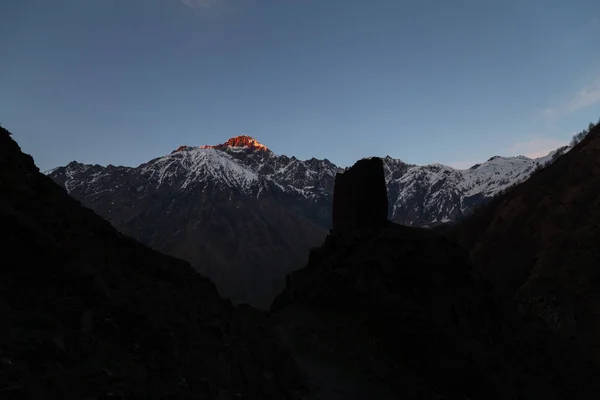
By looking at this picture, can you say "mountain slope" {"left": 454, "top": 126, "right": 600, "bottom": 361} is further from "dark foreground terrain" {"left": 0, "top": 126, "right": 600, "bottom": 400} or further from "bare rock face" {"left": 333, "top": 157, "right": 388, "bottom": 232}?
"bare rock face" {"left": 333, "top": 157, "right": 388, "bottom": 232}

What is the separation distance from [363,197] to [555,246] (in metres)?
35.3

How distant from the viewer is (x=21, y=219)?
11992 millimetres

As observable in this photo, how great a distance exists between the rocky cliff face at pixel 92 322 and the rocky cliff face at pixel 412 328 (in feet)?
25.6

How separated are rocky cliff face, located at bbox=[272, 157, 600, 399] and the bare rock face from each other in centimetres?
33

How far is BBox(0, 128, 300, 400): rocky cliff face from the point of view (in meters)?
9.01

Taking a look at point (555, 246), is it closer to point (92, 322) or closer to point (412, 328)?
point (412, 328)

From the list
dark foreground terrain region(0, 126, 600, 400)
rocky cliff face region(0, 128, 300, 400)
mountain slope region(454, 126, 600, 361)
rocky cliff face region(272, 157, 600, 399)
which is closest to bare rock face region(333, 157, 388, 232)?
dark foreground terrain region(0, 126, 600, 400)

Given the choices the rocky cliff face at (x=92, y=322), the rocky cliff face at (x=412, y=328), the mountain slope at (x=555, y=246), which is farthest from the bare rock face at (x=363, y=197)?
the rocky cliff face at (x=92, y=322)

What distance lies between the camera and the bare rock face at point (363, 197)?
36.2 meters

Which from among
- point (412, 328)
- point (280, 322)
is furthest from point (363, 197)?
point (280, 322)

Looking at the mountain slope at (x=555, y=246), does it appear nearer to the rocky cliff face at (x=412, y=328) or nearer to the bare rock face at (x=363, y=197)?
the rocky cliff face at (x=412, y=328)

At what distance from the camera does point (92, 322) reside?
1097 cm

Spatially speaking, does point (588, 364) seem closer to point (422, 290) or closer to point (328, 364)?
point (422, 290)

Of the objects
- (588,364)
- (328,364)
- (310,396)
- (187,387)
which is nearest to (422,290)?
(328,364)
